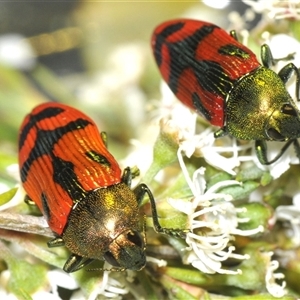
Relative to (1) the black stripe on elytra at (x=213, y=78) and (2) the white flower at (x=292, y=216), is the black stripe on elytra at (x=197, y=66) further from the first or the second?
(2) the white flower at (x=292, y=216)

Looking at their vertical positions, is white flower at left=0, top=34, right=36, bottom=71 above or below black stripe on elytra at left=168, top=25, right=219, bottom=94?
below

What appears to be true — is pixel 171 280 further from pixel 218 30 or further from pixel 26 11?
pixel 26 11

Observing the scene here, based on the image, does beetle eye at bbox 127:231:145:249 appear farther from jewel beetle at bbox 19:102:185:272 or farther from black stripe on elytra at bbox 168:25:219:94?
black stripe on elytra at bbox 168:25:219:94

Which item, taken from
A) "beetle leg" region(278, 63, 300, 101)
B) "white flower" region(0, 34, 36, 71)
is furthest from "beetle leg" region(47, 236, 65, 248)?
"white flower" region(0, 34, 36, 71)

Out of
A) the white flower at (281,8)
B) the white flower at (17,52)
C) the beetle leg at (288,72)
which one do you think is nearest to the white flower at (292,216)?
the beetle leg at (288,72)

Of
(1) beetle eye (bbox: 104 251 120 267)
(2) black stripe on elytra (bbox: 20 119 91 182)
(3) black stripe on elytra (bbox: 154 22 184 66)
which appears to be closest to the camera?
(1) beetle eye (bbox: 104 251 120 267)
